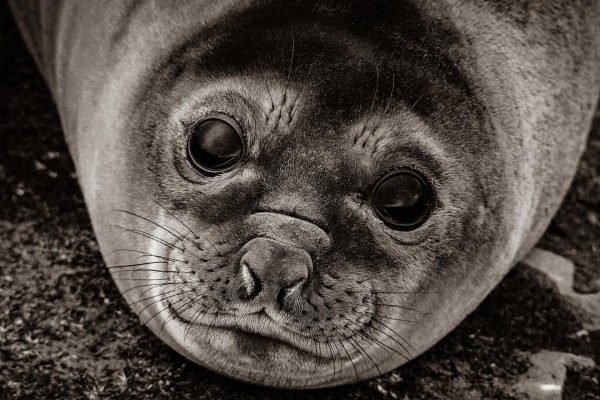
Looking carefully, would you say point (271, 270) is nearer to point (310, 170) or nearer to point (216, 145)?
point (310, 170)

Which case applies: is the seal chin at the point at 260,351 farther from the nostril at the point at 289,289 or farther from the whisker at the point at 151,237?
the whisker at the point at 151,237

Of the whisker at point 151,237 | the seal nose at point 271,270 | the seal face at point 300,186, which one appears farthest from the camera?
the whisker at point 151,237

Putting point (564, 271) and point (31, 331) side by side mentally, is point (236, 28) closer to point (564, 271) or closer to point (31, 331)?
point (31, 331)

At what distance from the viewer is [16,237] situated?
299 cm

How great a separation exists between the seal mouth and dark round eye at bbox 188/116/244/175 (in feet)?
1.41

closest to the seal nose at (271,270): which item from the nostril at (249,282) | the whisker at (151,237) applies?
the nostril at (249,282)

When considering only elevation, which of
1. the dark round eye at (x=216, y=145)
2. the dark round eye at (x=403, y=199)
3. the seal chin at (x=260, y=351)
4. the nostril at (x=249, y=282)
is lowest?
the seal chin at (x=260, y=351)

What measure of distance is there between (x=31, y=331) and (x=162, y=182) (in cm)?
74

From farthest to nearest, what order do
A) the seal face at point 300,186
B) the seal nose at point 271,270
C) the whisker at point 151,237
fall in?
the whisker at point 151,237 → the seal face at point 300,186 → the seal nose at point 271,270

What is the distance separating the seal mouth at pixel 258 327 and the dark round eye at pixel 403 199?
0.39m

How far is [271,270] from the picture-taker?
2158 mm

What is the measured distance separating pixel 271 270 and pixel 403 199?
48cm

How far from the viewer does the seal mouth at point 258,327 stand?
7.43 feet

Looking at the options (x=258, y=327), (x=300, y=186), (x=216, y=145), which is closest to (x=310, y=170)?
(x=300, y=186)
